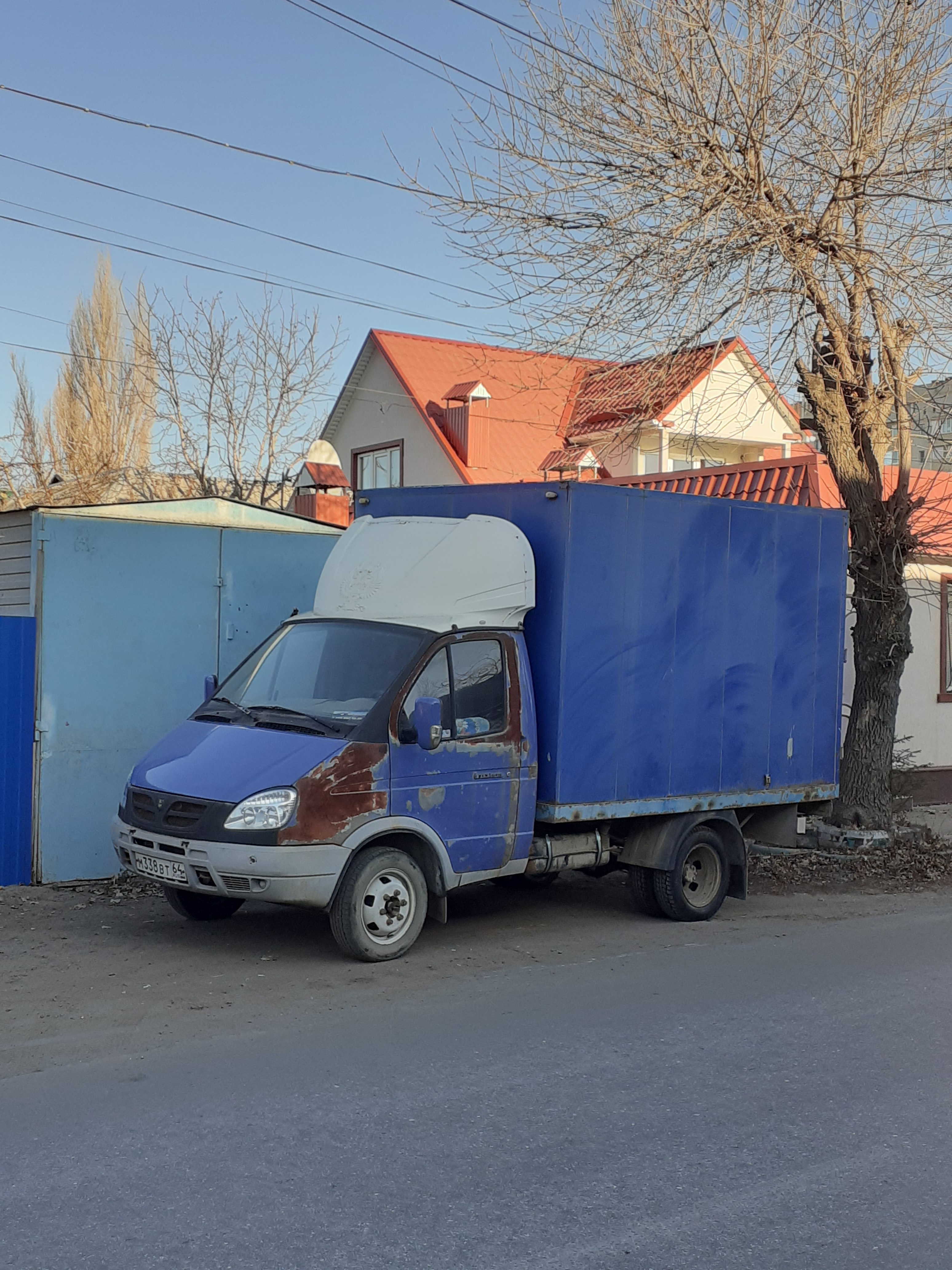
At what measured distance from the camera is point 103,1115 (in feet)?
16.9

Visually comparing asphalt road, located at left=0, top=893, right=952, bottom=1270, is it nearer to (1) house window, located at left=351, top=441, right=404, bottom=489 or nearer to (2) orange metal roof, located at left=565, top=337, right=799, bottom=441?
(2) orange metal roof, located at left=565, top=337, right=799, bottom=441

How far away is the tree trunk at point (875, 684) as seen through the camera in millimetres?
12961

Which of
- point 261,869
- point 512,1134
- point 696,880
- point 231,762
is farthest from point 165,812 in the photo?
point 696,880

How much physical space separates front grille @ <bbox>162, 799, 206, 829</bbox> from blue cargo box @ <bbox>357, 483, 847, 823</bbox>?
2.34 meters

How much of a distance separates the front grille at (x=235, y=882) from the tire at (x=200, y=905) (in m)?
1.03

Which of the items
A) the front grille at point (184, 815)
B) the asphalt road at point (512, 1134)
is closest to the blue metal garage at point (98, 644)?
the front grille at point (184, 815)

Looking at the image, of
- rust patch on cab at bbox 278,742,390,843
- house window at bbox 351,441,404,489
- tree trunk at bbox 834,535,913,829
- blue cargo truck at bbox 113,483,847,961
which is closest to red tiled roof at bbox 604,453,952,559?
tree trunk at bbox 834,535,913,829

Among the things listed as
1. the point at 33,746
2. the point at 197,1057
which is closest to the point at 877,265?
the point at 33,746

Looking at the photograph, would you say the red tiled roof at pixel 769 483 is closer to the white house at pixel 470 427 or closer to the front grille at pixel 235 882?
the white house at pixel 470 427

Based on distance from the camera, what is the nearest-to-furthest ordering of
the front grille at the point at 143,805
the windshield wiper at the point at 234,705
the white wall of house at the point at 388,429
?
the front grille at the point at 143,805
the windshield wiper at the point at 234,705
the white wall of house at the point at 388,429

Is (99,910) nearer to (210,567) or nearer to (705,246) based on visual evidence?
(210,567)

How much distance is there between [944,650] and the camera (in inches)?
711

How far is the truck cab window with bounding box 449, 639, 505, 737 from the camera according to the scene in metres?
8.24

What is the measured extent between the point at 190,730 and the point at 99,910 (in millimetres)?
1837
